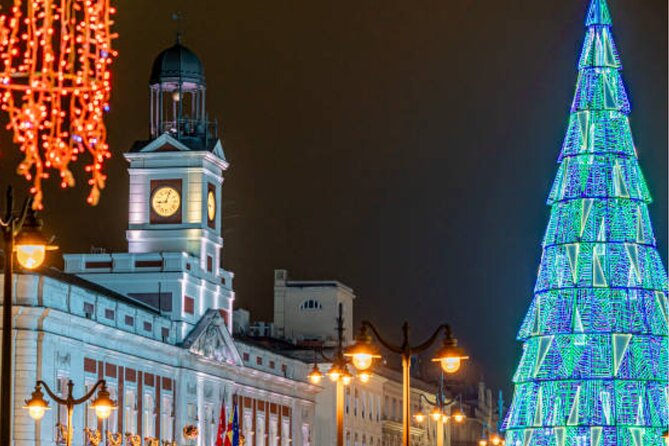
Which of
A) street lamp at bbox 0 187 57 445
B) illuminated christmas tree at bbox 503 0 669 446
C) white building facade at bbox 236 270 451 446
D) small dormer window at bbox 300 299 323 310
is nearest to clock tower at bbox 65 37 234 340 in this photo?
illuminated christmas tree at bbox 503 0 669 446

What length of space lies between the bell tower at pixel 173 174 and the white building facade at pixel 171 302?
0.05 meters

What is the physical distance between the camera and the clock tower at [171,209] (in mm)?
88812

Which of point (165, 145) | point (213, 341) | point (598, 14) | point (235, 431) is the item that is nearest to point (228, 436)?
point (235, 431)

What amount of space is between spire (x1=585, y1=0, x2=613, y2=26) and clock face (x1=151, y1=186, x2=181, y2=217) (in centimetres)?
2115

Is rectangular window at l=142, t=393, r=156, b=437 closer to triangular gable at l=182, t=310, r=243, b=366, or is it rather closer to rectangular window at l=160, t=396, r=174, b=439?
rectangular window at l=160, t=396, r=174, b=439

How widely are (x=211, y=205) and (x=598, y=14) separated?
20.4 metres

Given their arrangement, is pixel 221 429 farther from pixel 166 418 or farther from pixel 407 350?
pixel 407 350

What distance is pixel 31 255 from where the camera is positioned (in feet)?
87.7

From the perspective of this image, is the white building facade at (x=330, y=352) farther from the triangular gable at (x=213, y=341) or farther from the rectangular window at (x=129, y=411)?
the rectangular window at (x=129, y=411)

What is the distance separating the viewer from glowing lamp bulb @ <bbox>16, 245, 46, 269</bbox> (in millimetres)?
26609

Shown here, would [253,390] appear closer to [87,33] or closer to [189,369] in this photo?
[189,369]

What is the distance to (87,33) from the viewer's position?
2162cm

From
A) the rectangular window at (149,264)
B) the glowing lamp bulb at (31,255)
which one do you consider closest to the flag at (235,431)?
the rectangular window at (149,264)

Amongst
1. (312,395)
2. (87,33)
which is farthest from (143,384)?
(87,33)
